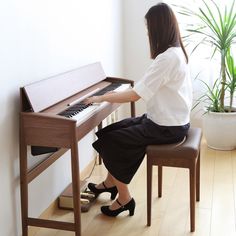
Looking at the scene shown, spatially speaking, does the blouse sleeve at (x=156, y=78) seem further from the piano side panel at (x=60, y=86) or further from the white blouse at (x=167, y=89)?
the piano side panel at (x=60, y=86)

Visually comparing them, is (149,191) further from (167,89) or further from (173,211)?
(167,89)

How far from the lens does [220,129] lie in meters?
3.55

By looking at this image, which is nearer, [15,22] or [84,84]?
[15,22]

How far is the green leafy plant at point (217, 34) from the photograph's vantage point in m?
3.43

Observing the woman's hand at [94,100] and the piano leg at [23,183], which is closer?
the piano leg at [23,183]

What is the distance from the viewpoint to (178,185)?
2922mm

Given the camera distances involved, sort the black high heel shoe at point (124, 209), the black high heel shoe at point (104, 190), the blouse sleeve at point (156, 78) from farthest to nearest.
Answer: the black high heel shoe at point (104, 190) < the black high heel shoe at point (124, 209) < the blouse sleeve at point (156, 78)

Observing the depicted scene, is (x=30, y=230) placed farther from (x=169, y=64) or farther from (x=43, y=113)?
(x=169, y=64)

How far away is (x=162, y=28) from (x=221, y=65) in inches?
59.1

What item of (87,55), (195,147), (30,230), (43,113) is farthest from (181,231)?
(87,55)

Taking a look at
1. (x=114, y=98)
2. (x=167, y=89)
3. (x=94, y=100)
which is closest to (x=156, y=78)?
(x=167, y=89)

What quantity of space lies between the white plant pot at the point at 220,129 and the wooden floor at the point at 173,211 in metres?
0.44

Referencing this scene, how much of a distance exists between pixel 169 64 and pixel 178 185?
113cm

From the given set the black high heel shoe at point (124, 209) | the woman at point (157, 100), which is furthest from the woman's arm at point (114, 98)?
the black high heel shoe at point (124, 209)
